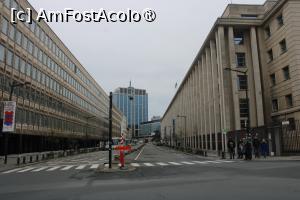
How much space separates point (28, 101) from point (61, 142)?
22.7 metres

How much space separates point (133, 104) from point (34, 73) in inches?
5297

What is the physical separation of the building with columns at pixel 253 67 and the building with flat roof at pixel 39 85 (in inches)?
1156

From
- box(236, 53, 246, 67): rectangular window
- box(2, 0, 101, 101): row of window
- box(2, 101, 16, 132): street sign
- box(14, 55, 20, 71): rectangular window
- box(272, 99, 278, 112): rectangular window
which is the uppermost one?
box(2, 0, 101, 101): row of window

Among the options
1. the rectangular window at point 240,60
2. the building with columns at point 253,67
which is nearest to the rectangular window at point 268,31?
the building with columns at point 253,67

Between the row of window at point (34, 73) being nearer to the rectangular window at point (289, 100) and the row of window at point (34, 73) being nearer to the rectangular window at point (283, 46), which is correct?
the rectangular window at point (283, 46)

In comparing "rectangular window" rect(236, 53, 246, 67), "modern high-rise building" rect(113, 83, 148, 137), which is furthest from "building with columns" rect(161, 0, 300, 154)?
"modern high-rise building" rect(113, 83, 148, 137)

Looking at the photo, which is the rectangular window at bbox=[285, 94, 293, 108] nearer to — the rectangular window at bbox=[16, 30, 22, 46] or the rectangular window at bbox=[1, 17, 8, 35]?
the rectangular window at bbox=[1, 17, 8, 35]

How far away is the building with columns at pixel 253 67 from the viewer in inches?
1556

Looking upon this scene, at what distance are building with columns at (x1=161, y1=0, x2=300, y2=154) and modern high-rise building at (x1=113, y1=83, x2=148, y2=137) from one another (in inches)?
4567

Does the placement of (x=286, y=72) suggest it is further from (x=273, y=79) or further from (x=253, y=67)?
(x=253, y=67)

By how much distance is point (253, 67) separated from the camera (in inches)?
1885

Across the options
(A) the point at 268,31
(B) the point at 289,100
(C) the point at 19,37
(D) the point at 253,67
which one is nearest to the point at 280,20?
(A) the point at 268,31

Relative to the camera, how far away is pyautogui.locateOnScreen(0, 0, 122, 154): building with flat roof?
4297 centimetres

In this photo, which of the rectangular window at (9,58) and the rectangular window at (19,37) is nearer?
the rectangular window at (9,58)
